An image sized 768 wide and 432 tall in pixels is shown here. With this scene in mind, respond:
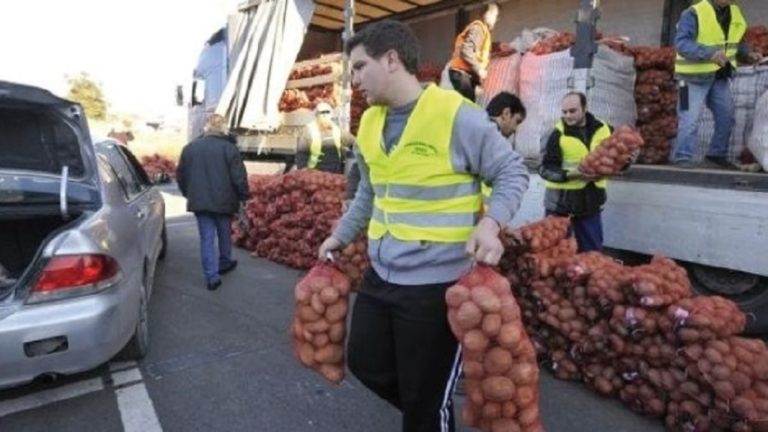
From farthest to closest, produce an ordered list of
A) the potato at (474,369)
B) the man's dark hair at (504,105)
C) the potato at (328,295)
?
1. the man's dark hair at (504,105)
2. the potato at (328,295)
3. the potato at (474,369)

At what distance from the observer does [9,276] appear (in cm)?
347

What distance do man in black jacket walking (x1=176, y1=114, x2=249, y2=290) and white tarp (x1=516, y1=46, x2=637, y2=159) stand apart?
302 cm

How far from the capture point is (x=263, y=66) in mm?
9133

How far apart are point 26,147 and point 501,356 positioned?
349 centimetres

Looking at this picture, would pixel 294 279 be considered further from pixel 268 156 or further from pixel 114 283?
pixel 268 156

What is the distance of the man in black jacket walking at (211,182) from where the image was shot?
589 cm

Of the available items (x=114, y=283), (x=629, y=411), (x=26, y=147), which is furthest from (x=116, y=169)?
(x=629, y=411)

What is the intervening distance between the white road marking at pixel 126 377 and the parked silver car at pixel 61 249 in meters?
0.17

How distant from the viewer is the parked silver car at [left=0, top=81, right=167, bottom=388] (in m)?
2.98

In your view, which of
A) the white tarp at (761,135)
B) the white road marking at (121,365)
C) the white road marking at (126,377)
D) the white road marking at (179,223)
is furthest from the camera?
the white road marking at (179,223)

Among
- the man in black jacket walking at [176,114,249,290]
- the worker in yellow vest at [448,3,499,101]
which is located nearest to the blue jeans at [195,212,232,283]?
the man in black jacket walking at [176,114,249,290]

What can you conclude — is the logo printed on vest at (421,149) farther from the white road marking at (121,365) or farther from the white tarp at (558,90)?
the white tarp at (558,90)

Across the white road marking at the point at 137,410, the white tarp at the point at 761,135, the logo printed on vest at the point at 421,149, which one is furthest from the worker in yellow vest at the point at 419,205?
the white tarp at the point at 761,135

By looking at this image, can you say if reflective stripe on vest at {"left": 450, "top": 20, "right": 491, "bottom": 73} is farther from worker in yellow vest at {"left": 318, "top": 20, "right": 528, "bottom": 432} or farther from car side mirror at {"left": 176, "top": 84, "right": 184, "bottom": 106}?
car side mirror at {"left": 176, "top": 84, "right": 184, "bottom": 106}
